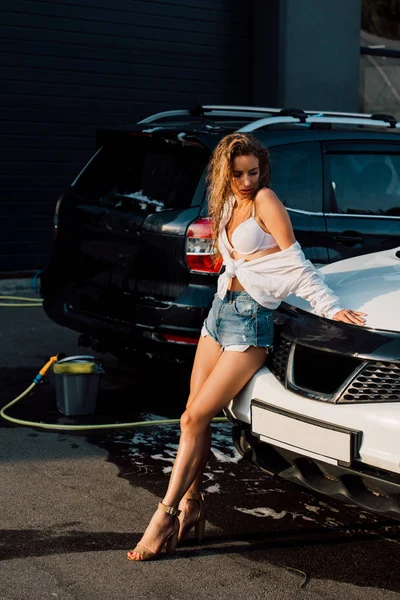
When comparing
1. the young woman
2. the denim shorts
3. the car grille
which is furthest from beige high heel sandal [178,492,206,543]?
the car grille

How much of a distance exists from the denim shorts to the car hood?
0.23m

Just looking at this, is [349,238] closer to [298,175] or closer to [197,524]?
[298,175]

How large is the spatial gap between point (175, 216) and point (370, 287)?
1.79m

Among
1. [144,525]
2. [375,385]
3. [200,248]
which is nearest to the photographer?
[375,385]

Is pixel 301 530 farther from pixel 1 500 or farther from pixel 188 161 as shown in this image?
pixel 188 161

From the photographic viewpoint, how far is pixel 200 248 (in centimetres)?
563

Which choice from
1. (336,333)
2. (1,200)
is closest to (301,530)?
(336,333)

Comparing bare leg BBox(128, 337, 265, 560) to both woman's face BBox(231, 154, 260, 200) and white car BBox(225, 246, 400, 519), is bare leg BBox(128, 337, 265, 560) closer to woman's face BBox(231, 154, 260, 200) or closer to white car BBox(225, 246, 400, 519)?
white car BBox(225, 246, 400, 519)

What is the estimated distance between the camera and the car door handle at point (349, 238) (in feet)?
19.9

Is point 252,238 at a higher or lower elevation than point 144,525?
higher

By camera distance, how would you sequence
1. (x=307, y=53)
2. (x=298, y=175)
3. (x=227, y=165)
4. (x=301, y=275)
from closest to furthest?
(x=301, y=275) → (x=227, y=165) → (x=298, y=175) → (x=307, y=53)

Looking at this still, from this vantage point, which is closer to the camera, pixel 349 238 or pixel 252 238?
pixel 252 238

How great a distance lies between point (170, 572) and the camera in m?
3.97

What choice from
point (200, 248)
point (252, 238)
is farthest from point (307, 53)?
point (252, 238)
